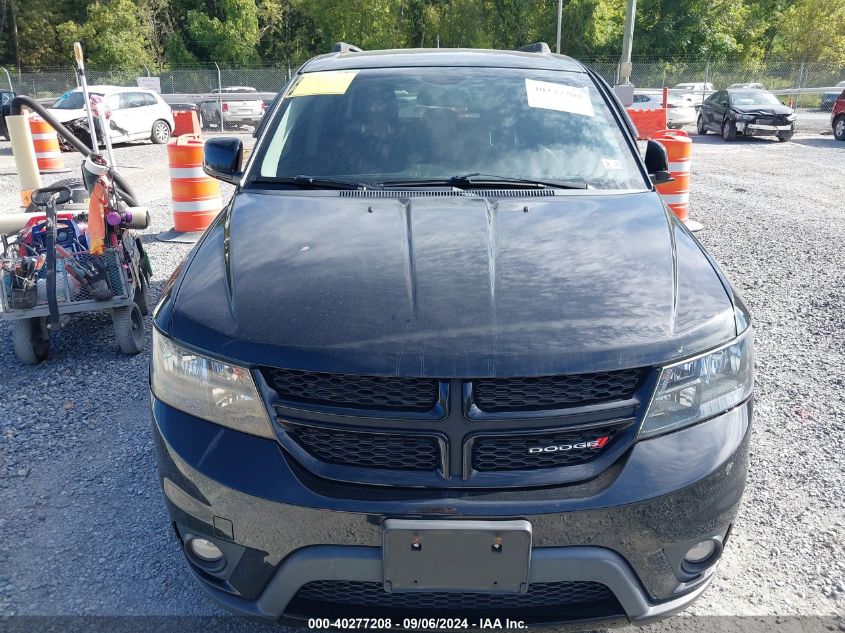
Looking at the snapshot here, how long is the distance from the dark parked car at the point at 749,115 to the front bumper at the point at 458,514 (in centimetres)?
2118

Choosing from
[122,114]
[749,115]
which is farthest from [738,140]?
[122,114]

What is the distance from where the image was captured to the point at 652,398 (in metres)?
1.93

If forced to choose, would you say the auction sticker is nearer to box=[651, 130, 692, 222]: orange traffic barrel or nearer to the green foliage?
box=[651, 130, 692, 222]: orange traffic barrel

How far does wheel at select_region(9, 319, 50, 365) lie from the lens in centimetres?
450

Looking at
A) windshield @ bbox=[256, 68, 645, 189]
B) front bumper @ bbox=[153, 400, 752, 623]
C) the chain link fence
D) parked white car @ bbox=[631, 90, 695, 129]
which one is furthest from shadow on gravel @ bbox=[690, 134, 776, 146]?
front bumper @ bbox=[153, 400, 752, 623]

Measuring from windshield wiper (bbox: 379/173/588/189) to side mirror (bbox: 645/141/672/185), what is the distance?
67 centimetres

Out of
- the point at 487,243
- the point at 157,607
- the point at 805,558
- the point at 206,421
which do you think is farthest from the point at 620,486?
the point at 157,607

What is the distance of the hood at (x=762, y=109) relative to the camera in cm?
2039

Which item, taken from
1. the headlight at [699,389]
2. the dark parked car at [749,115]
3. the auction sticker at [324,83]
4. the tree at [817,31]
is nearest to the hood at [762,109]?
the dark parked car at [749,115]

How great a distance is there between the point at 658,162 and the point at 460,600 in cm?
249

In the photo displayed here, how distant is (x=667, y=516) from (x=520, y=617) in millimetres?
482

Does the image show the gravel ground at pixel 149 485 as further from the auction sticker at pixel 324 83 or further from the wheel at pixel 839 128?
the wheel at pixel 839 128

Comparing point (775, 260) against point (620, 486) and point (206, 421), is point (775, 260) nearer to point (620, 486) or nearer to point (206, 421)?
point (620, 486)

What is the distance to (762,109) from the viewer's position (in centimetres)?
2050
